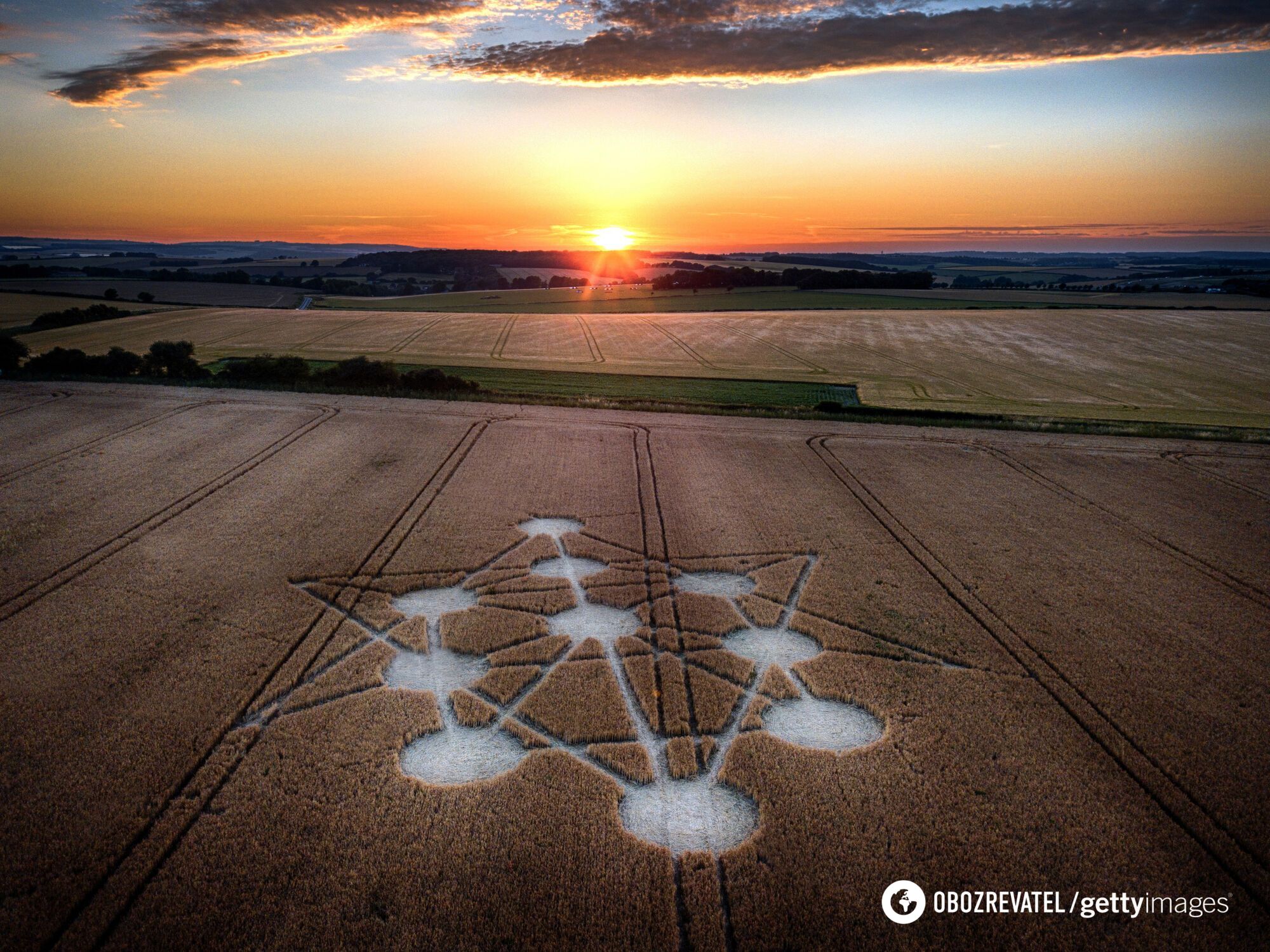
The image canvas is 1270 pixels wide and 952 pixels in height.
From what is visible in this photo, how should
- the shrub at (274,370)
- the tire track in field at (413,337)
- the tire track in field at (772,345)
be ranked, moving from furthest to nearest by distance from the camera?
the tire track in field at (413,337)
the tire track in field at (772,345)
the shrub at (274,370)

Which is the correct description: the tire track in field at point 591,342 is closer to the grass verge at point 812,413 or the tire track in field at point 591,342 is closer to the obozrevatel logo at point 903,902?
the grass verge at point 812,413

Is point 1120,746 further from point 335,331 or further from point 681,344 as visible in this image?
point 335,331

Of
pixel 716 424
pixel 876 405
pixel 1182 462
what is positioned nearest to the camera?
pixel 1182 462

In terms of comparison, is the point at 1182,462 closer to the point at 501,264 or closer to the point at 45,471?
the point at 45,471

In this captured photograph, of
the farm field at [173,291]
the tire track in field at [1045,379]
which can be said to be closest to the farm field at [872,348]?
the tire track in field at [1045,379]

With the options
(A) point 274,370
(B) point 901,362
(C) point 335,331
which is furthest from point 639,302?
(A) point 274,370

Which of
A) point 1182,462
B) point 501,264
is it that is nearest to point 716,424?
point 1182,462

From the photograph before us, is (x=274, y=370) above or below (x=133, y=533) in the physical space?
above
